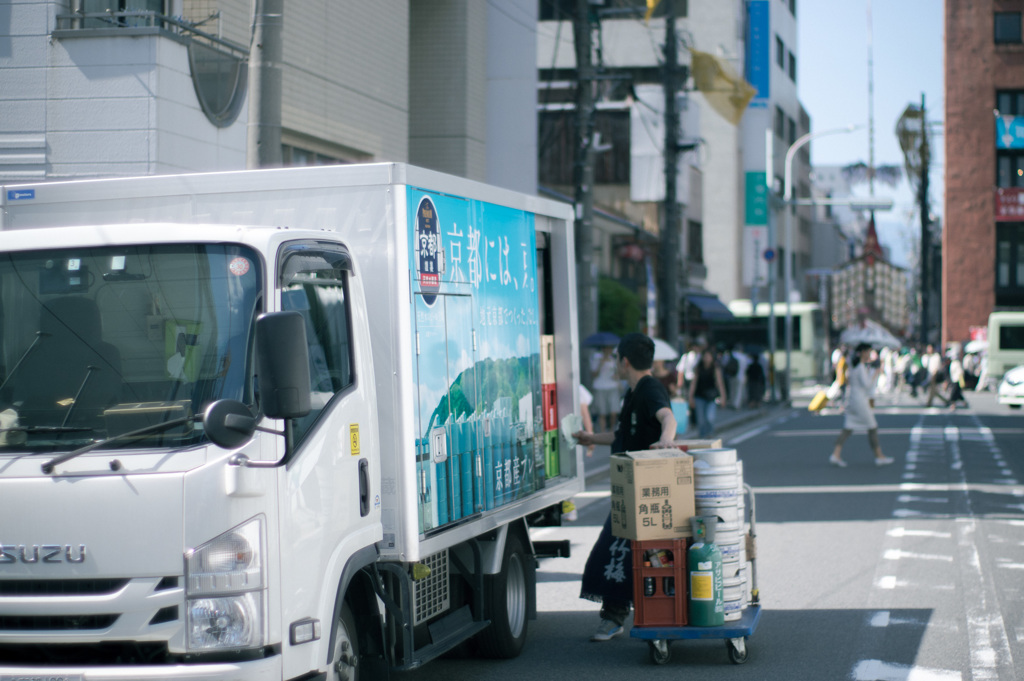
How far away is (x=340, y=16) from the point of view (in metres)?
17.1

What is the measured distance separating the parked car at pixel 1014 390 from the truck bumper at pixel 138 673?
3509 centimetres

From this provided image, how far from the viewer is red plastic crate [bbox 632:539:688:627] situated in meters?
7.07

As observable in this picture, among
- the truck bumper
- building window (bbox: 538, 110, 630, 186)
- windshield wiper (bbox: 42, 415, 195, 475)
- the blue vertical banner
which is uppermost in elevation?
the blue vertical banner

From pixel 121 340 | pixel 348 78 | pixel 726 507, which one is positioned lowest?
pixel 726 507

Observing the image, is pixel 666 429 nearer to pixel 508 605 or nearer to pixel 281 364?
pixel 508 605

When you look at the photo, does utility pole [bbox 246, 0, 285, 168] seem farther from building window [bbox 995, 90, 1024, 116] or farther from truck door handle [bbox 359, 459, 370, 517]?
building window [bbox 995, 90, 1024, 116]

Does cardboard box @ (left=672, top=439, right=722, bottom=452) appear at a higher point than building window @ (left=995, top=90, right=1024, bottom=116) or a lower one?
lower

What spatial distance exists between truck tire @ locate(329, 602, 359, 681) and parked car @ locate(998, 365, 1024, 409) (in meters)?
33.9

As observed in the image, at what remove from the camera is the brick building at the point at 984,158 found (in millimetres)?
62969

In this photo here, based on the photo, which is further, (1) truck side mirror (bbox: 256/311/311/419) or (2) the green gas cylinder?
(2) the green gas cylinder

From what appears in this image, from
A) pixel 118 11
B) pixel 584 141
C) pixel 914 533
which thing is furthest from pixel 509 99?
pixel 914 533

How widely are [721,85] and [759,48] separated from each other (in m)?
29.6

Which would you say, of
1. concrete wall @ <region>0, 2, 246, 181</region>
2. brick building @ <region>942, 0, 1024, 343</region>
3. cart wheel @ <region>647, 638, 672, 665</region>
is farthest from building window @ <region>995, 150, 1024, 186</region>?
cart wheel @ <region>647, 638, 672, 665</region>

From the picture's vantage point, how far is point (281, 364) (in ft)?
15.0
